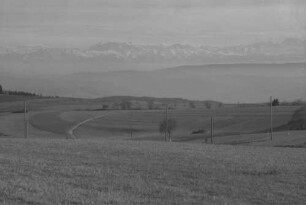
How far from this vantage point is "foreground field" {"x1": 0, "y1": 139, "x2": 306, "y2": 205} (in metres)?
16.2

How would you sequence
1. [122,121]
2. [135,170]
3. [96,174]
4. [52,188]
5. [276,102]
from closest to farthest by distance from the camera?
1. [52,188]
2. [96,174]
3. [135,170]
4. [122,121]
5. [276,102]

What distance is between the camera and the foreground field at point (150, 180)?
1616cm

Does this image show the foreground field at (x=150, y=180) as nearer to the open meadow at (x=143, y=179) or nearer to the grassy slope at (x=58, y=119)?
the open meadow at (x=143, y=179)

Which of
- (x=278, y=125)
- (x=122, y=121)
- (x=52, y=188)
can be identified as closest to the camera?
(x=52, y=188)

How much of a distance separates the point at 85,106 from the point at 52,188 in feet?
436

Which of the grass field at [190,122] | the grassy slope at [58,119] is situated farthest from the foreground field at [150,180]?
the grassy slope at [58,119]

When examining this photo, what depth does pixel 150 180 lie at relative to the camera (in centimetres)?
2030

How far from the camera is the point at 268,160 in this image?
→ 96.2 ft

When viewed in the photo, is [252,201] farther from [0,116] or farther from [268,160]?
[0,116]

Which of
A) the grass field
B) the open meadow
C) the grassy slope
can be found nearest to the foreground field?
the open meadow

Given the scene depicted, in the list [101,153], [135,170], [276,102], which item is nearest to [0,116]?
[276,102]

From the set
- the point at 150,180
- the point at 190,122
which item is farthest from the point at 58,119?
the point at 150,180

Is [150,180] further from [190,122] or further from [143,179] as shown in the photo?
[190,122]

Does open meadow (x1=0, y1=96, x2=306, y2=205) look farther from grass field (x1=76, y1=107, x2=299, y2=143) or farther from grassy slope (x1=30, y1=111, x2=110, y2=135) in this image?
grassy slope (x1=30, y1=111, x2=110, y2=135)
